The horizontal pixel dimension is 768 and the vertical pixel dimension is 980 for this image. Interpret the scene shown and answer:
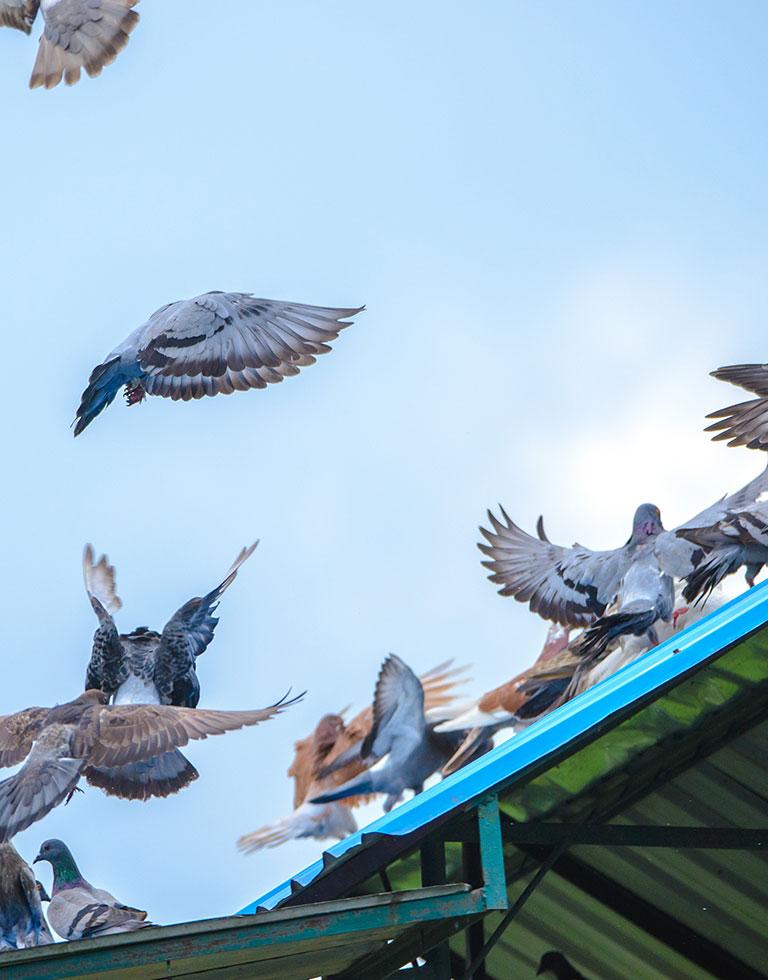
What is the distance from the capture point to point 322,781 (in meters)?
10.9

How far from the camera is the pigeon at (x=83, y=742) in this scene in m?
9.29

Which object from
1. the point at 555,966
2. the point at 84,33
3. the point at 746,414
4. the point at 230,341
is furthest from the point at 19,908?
the point at 84,33

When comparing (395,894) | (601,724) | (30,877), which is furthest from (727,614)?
(30,877)

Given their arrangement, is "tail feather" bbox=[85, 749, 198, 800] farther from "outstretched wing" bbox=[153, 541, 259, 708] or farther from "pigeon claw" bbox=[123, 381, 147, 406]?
"pigeon claw" bbox=[123, 381, 147, 406]

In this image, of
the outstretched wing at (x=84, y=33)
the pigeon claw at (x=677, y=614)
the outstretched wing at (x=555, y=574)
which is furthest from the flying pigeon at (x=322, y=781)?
the outstretched wing at (x=84, y=33)

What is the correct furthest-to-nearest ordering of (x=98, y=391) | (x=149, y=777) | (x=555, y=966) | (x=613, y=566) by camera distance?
(x=98, y=391) → (x=613, y=566) → (x=149, y=777) → (x=555, y=966)

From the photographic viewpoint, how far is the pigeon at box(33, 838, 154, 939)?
643cm

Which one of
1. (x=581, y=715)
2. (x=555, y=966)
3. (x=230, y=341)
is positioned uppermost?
(x=230, y=341)

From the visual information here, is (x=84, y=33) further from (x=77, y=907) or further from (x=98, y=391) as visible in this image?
(x=77, y=907)

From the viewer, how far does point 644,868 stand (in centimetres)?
605

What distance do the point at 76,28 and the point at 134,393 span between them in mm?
3201

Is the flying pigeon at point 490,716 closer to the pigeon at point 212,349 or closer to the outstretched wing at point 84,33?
the pigeon at point 212,349

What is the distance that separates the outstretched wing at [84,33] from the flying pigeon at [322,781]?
19.0 ft

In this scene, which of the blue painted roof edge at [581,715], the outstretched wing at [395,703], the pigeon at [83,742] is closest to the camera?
the blue painted roof edge at [581,715]
